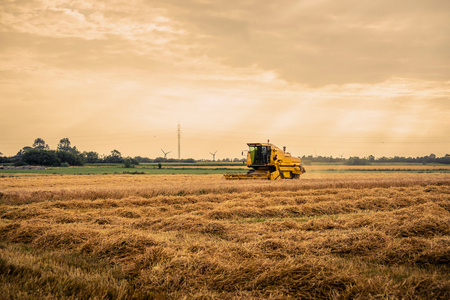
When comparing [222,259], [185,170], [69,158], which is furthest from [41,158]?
[222,259]

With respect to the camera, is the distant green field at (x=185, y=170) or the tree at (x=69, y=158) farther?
the tree at (x=69, y=158)

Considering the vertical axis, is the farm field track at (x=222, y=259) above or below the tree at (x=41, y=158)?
below

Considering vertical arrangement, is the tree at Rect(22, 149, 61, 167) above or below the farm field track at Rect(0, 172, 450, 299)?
above

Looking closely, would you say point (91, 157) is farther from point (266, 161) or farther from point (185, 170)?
point (266, 161)

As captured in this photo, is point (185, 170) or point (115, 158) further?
point (115, 158)

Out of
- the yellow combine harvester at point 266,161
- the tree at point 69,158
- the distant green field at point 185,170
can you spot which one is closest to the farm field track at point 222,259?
the yellow combine harvester at point 266,161

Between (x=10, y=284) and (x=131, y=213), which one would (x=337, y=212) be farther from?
(x=10, y=284)

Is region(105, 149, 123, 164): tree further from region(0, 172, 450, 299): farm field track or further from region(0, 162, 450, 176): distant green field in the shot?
region(0, 172, 450, 299): farm field track

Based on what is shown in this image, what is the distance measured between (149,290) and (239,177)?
19806 mm

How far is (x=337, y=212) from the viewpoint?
13055mm

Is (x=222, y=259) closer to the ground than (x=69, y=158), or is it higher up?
closer to the ground

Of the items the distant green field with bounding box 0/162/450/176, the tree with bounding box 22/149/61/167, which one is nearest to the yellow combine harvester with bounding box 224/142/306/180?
the distant green field with bounding box 0/162/450/176

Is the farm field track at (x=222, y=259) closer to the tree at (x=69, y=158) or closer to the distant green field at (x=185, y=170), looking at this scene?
A: the distant green field at (x=185, y=170)

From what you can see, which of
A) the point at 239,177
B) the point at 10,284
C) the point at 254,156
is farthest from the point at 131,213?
A: the point at 254,156
